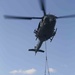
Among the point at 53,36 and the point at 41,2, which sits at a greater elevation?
the point at 41,2

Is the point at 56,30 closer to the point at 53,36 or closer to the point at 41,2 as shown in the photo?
the point at 53,36

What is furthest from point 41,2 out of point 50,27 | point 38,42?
point 38,42

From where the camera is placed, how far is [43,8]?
3531 cm

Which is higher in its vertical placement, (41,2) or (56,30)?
(41,2)

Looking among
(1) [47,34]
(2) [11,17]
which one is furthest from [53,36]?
(2) [11,17]

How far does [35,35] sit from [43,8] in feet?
13.9

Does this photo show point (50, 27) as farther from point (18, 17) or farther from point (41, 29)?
point (18, 17)

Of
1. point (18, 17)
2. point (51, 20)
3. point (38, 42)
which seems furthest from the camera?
point (38, 42)

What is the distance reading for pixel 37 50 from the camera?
42.5 metres

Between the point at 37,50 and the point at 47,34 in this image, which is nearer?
the point at 47,34

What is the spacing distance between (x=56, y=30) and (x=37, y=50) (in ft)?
25.8

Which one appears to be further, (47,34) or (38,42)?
(38,42)

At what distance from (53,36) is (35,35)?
2.66 metres

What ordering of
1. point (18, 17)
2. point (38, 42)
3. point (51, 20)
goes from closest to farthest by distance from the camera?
1. point (51, 20)
2. point (18, 17)
3. point (38, 42)
